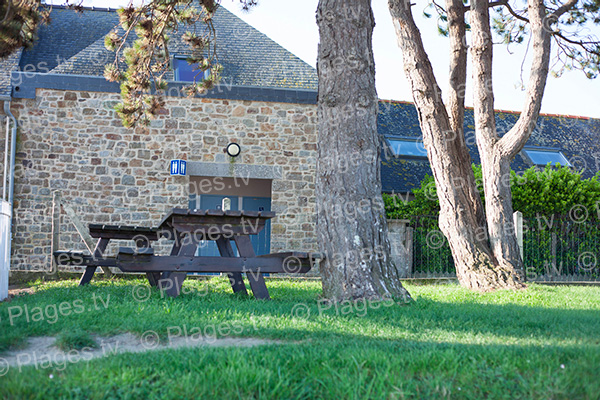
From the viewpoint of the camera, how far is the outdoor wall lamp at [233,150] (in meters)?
11.6

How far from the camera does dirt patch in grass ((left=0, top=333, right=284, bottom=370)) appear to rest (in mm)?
3209

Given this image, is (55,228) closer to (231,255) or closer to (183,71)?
(231,255)

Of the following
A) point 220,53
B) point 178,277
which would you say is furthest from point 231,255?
point 220,53

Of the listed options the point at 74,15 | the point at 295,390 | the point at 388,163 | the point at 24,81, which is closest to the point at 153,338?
the point at 295,390

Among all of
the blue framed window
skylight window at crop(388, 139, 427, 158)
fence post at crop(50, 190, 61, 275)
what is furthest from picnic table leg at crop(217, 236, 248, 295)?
skylight window at crop(388, 139, 427, 158)

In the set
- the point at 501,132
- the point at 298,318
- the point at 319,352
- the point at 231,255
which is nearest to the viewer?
the point at 319,352

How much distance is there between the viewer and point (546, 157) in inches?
635

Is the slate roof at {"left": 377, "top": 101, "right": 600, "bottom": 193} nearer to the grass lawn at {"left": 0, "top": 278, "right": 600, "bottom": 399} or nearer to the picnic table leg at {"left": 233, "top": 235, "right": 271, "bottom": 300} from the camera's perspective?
the picnic table leg at {"left": 233, "top": 235, "right": 271, "bottom": 300}

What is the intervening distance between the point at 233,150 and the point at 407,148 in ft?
19.2

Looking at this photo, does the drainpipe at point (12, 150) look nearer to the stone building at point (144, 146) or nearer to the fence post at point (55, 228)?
the stone building at point (144, 146)

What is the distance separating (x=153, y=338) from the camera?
12.5 ft

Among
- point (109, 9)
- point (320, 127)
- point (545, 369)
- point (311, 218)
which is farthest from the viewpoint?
point (109, 9)

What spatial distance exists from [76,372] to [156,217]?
28.7 ft

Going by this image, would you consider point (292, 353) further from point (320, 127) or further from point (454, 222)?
point (454, 222)
